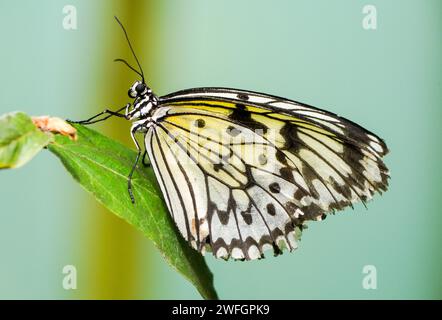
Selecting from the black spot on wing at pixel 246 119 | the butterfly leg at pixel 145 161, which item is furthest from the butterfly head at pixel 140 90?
the black spot on wing at pixel 246 119

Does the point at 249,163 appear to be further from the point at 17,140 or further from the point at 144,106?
the point at 17,140

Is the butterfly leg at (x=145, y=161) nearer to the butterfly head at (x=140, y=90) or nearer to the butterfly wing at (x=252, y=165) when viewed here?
the butterfly wing at (x=252, y=165)

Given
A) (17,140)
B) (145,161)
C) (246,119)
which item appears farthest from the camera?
(145,161)

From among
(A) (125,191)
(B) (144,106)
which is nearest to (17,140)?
(A) (125,191)

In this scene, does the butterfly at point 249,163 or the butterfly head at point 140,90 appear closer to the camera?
the butterfly at point 249,163

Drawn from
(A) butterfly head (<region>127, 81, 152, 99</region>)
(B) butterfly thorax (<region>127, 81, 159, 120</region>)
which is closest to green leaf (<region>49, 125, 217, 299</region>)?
(B) butterfly thorax (<region>127, 81, 159, 120</region>)

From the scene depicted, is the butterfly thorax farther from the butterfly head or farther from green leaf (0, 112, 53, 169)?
green leaf (0, 112, 53, 169)

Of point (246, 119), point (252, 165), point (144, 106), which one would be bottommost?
point (252, 165)
